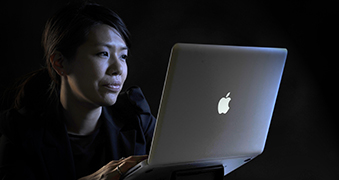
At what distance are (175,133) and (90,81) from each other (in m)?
0.57

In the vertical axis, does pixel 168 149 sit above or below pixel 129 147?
above

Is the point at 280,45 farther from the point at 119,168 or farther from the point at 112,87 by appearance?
the point at 119,168

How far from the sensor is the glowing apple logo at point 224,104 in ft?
3.44

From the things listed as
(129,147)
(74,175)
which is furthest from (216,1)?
(74,175)

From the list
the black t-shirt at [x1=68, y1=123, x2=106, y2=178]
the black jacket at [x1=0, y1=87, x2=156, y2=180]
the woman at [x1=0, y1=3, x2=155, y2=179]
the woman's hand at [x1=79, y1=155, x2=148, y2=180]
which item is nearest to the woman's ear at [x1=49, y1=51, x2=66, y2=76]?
the woman at [x1=0, y1=3, x2=155, y2=179]

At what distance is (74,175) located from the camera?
1.47 meters

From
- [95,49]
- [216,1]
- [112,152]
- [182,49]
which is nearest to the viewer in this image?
[182,49]

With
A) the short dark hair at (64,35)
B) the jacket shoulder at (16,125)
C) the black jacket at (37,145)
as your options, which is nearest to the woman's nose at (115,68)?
the short dark hair at (64,35)

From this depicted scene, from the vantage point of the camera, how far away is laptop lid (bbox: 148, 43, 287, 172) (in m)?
0.97

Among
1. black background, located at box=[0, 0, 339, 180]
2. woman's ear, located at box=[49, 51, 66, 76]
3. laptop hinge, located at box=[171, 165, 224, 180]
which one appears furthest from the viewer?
black background, located at box=[0, 0, 339, 180]

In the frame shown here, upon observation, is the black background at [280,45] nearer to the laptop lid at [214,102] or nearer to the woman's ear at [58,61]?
the woman's ear at [58,61]

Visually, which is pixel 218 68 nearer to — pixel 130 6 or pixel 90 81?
pixel 90 81

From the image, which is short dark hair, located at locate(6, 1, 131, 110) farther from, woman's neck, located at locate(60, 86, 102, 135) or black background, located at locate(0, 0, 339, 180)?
black background, located at locate(0, 0, 339, 180)

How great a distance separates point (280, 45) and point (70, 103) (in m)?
1.59
